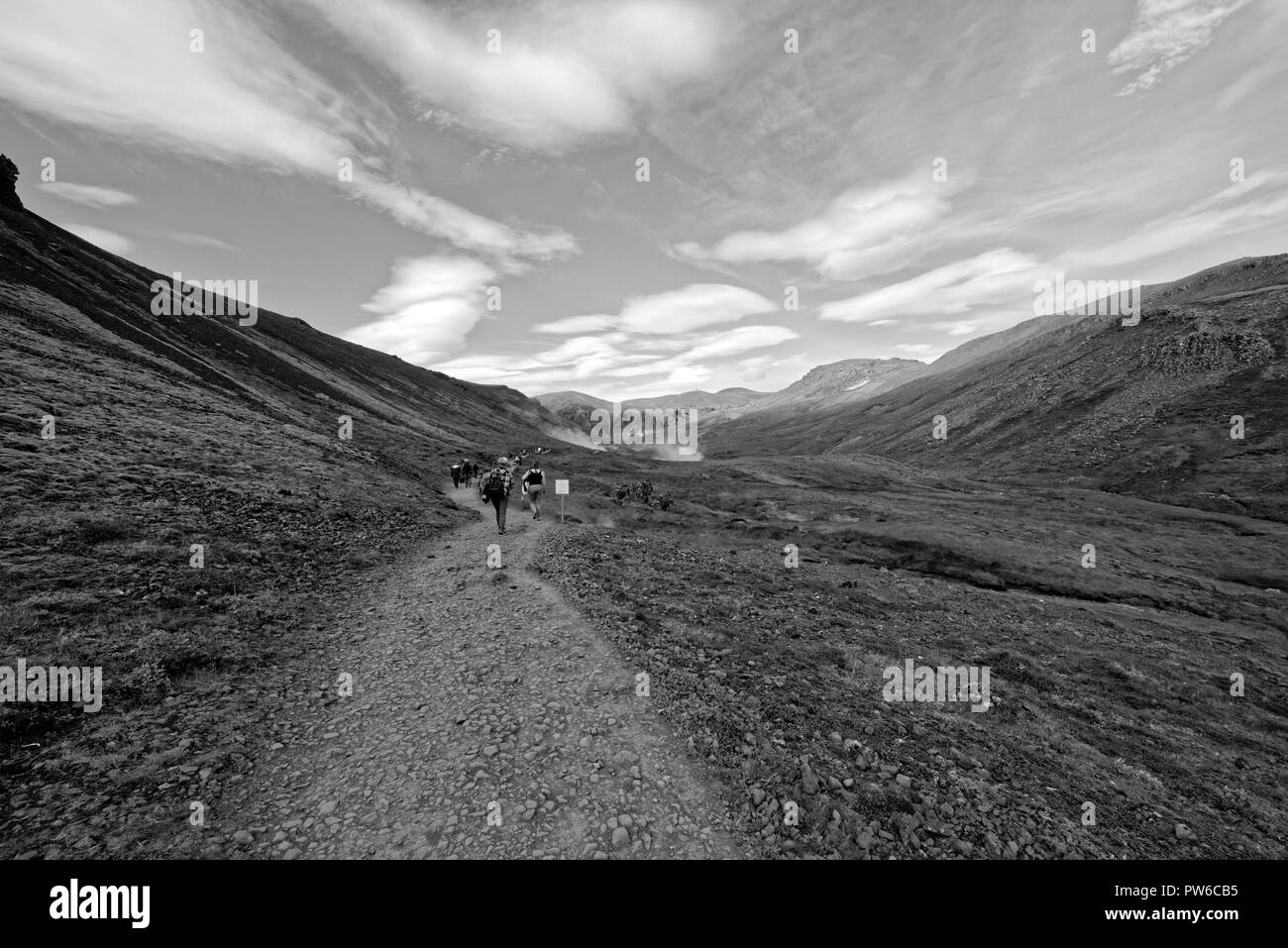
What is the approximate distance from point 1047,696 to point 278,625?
21.8 metres

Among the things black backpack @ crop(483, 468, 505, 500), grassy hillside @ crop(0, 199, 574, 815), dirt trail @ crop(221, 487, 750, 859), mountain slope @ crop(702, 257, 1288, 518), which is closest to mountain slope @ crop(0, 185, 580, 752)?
grassy hillside @ crop(0, 199, 574, 815)

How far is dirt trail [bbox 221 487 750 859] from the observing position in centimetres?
671

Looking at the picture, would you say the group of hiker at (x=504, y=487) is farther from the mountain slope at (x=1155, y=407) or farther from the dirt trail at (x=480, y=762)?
the mountain slope at (x=1155, y=407)

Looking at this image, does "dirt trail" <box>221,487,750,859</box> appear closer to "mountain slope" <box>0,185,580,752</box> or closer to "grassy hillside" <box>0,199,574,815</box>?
"grassy hillside" <box>0,199,574,815</box>

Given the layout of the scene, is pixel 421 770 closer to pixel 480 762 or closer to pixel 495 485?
pixel 480 762

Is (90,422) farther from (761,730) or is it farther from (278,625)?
(761,730)

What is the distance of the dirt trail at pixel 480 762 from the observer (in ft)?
22.0

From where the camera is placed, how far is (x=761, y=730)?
9430mm

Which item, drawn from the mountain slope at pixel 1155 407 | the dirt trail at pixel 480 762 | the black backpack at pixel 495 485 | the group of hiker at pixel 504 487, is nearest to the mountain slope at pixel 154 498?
the group of hiker at pixel 504 487

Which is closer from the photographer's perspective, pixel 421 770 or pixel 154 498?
pixel 421 770

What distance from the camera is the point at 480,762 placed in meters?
8.16

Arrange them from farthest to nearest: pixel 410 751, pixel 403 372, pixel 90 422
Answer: pixel 403 372 → pixel 90 422 → pixel 410 751

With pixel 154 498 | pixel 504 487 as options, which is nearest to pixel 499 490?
pixel 504 487
